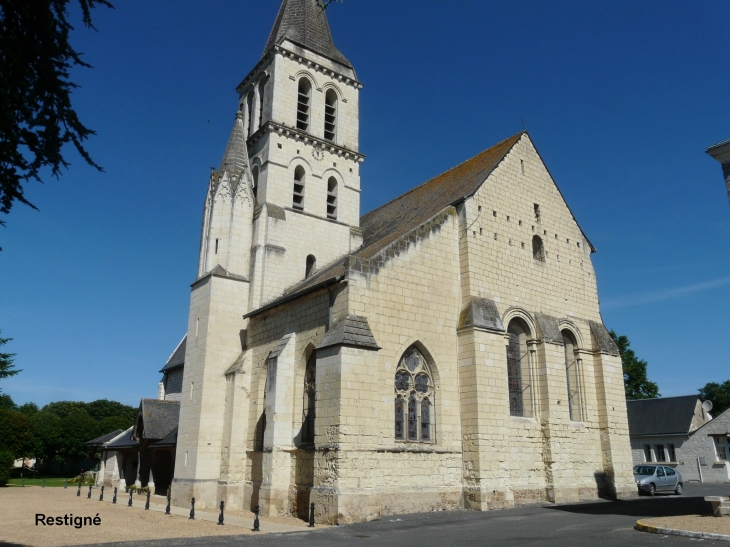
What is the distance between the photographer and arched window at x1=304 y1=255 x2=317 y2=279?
2267 cm

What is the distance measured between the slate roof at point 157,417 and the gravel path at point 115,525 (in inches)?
272

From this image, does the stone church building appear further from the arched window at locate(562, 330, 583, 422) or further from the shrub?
the shrub

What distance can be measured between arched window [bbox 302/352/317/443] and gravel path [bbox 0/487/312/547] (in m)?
2.39

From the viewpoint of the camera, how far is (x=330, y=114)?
2600 centimetres

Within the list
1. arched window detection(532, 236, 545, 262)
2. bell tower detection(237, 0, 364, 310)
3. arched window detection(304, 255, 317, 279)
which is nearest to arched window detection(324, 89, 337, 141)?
bell tower detection(237, 0, 364, 310)

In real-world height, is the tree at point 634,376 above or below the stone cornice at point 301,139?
below

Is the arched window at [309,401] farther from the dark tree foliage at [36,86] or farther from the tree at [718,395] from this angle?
the tree at [718,395]

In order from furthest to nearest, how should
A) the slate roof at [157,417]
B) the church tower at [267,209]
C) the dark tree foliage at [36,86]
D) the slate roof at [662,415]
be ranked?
1. the slate roof at [662,415]
2. the slate roof at [157,417]
3. the church tower at [267,209]
4. the dark tree foliage at [36,86]

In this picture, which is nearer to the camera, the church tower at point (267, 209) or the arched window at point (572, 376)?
the arched window at point (572, 376)

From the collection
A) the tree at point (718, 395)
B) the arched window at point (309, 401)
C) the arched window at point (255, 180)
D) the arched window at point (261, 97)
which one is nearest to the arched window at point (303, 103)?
the arched window at point (261, 97)

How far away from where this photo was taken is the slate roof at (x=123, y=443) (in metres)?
29.1

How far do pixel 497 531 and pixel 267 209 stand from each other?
14.3 m

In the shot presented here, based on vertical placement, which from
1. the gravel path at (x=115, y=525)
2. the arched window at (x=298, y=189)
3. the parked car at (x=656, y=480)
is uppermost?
the arched window at (x=298, y=189)

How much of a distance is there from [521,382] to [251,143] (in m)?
14.7
